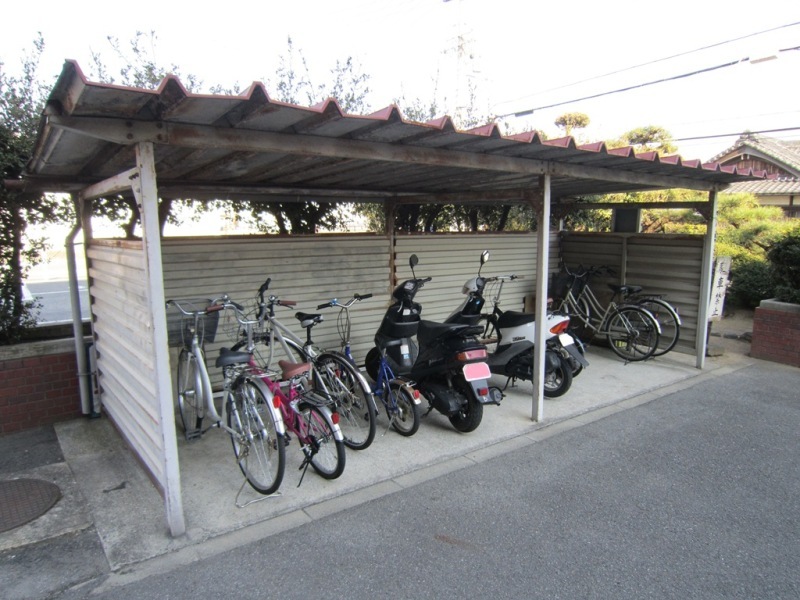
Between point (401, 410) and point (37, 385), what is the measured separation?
315 centimetres

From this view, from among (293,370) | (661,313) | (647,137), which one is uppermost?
(647,137)

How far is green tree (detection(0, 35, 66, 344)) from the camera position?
4301mm

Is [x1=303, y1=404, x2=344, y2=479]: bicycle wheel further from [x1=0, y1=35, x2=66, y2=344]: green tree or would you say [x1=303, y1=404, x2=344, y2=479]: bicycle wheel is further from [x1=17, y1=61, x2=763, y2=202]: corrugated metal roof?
[x1=0, y1=35, x2=66, y2=344]: green tree

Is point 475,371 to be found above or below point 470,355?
below

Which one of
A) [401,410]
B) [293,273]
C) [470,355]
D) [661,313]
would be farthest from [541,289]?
[661,313]

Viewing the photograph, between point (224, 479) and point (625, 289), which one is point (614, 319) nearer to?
point (625, 289)

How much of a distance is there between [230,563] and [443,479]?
1456 millimetres

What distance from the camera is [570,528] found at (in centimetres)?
288

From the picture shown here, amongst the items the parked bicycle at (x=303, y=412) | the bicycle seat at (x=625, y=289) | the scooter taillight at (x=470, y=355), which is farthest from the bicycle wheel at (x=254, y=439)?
the bicycle seat at (x=625, y=289)

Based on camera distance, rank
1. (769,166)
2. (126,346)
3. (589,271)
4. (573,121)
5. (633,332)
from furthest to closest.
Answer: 1. (769,166)
2. (573,121)
3. (589,271)
4. (633,332)
5. (126,346)

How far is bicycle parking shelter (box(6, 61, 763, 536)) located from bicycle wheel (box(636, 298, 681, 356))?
59.7 inches

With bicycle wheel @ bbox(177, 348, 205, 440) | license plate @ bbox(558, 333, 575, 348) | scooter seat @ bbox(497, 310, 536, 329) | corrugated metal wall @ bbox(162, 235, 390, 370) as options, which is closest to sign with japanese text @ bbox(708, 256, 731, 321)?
license plate @ bbox(558, 333, 575, 348)

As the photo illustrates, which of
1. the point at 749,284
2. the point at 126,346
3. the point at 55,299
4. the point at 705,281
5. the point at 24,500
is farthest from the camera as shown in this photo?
the point at 55,299

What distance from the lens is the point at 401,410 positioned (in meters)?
4.09
